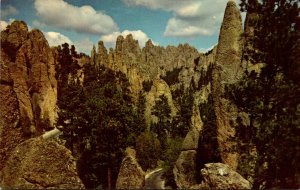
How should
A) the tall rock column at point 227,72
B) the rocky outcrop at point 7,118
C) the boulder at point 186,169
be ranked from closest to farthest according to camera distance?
the rocky outcrop at point 7,118 → the tall rock column at point 227,72 → the boulder at point 186,169

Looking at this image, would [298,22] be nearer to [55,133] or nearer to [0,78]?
[0,78]

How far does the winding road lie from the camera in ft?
130

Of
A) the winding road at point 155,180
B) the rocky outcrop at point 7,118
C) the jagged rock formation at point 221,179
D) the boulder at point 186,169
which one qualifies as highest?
the rocky outcrop at point 7,118

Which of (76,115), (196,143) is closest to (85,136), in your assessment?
(76,115)

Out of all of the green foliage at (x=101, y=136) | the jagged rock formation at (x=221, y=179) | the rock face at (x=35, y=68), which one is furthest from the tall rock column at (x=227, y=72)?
the rock face at (x=35, y=68)

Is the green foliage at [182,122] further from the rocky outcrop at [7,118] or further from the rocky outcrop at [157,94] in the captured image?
the rocky outcrop at [7,118]

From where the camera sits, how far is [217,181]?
472 inches

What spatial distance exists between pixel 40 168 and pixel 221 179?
18.5 ft

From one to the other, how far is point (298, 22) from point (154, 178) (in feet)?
106

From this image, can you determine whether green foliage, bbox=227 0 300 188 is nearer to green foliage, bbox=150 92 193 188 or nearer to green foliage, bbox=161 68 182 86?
green foliage, bbox=150 92 193 188

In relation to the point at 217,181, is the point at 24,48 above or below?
above

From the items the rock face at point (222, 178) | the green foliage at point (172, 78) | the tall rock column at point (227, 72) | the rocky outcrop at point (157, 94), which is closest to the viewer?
the rock face at point (222, 178)

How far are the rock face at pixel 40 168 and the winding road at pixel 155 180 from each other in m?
27.0

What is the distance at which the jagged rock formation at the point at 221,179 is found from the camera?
11.7 m
